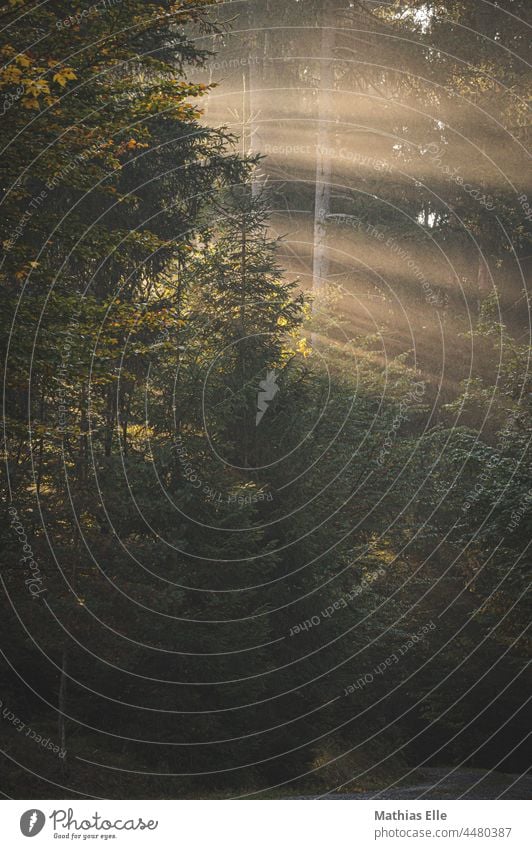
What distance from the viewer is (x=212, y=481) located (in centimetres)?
1609

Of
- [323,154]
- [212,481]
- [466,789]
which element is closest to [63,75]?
[212,481]

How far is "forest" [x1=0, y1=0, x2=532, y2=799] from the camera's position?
44.9 ft

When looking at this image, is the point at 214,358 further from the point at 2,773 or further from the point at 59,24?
the point at 2,773

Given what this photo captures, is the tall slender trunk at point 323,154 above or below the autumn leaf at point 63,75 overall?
above

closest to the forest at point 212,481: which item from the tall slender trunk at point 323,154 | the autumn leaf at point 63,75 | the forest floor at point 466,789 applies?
the forest floor at point 466,789

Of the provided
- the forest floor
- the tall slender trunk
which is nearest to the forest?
the forest floor

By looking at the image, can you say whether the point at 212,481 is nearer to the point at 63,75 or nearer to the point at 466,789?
the point at 466,789

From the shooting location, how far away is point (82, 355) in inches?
539

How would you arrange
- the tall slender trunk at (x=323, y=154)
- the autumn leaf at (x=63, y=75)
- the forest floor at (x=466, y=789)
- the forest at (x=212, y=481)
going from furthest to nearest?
the tall slender trunk at (x=323, y=154), the forest at (x=212, y=481), the forest floor at (x=466, y=789), the autumn leaf at (x=63, y=75)

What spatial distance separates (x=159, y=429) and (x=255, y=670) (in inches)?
218

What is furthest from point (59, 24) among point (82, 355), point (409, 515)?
point (409, 515)

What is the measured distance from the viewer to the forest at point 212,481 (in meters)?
13.7

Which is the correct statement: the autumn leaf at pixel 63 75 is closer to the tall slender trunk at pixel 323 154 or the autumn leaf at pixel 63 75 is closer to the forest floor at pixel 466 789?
the forest floor at pixel 466 789

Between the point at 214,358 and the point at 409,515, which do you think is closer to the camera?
the point at 214,358
